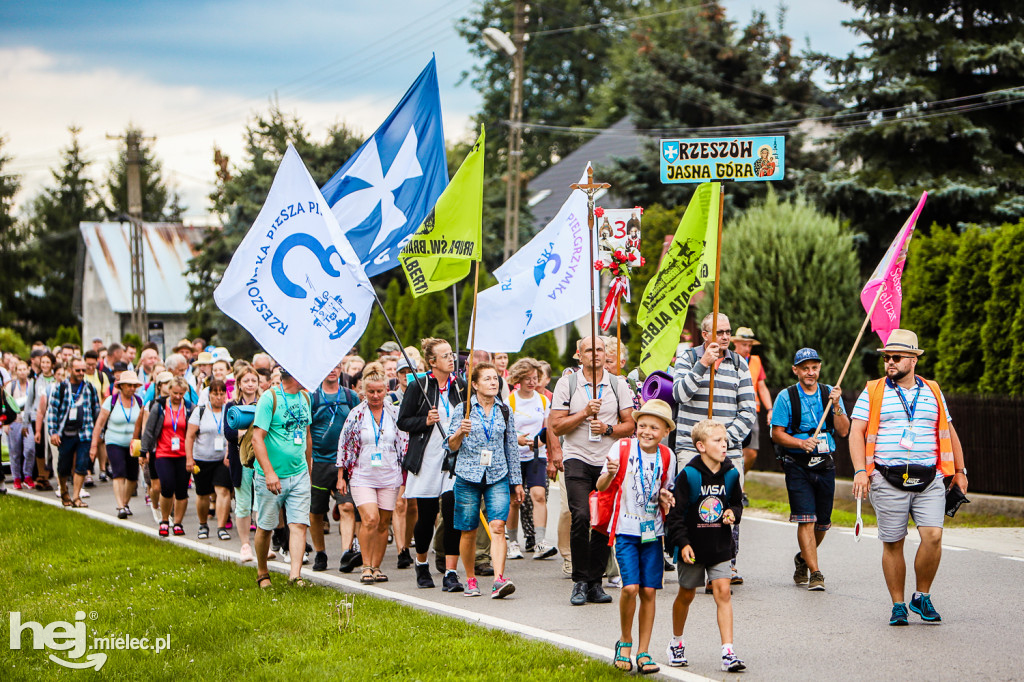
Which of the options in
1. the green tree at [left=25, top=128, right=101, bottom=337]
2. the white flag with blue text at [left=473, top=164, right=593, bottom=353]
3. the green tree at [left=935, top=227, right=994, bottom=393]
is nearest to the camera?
the white flag with blue text at [left=473, top=164, right=593, bottom=353]

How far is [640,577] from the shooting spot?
22.1 feet

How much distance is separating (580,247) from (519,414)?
176 centimetres

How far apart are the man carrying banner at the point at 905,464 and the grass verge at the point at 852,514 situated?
4.59m

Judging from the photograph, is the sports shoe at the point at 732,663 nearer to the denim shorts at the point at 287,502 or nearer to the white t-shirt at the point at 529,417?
the denim shorts at the point at 287,502

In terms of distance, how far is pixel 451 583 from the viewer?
9188 mm

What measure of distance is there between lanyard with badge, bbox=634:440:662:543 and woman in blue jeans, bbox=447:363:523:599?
2215 millimetres

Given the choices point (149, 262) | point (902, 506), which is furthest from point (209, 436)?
point (149, 262)

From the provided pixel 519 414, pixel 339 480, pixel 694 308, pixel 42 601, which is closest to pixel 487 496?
pixel 339 480

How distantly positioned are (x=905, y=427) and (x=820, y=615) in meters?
1.50

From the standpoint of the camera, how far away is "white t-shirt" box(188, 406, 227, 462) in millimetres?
12047

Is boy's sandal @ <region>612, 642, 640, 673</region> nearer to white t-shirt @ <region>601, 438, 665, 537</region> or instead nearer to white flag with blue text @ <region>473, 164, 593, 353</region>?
white t-shirt @ <region>601, 438, 665, 537</region>

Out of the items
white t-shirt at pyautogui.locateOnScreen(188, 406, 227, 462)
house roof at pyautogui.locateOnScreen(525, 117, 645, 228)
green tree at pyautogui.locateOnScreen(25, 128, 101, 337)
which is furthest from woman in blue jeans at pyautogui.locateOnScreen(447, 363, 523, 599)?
green tree at pyautogui.locateOnScreen(25, 128, 101, 337)

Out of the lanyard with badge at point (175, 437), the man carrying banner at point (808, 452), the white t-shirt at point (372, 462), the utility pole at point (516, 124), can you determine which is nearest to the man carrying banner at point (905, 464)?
the man carrying banner at point (808, 452)

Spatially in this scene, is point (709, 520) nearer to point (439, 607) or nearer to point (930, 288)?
point (439, 607)
